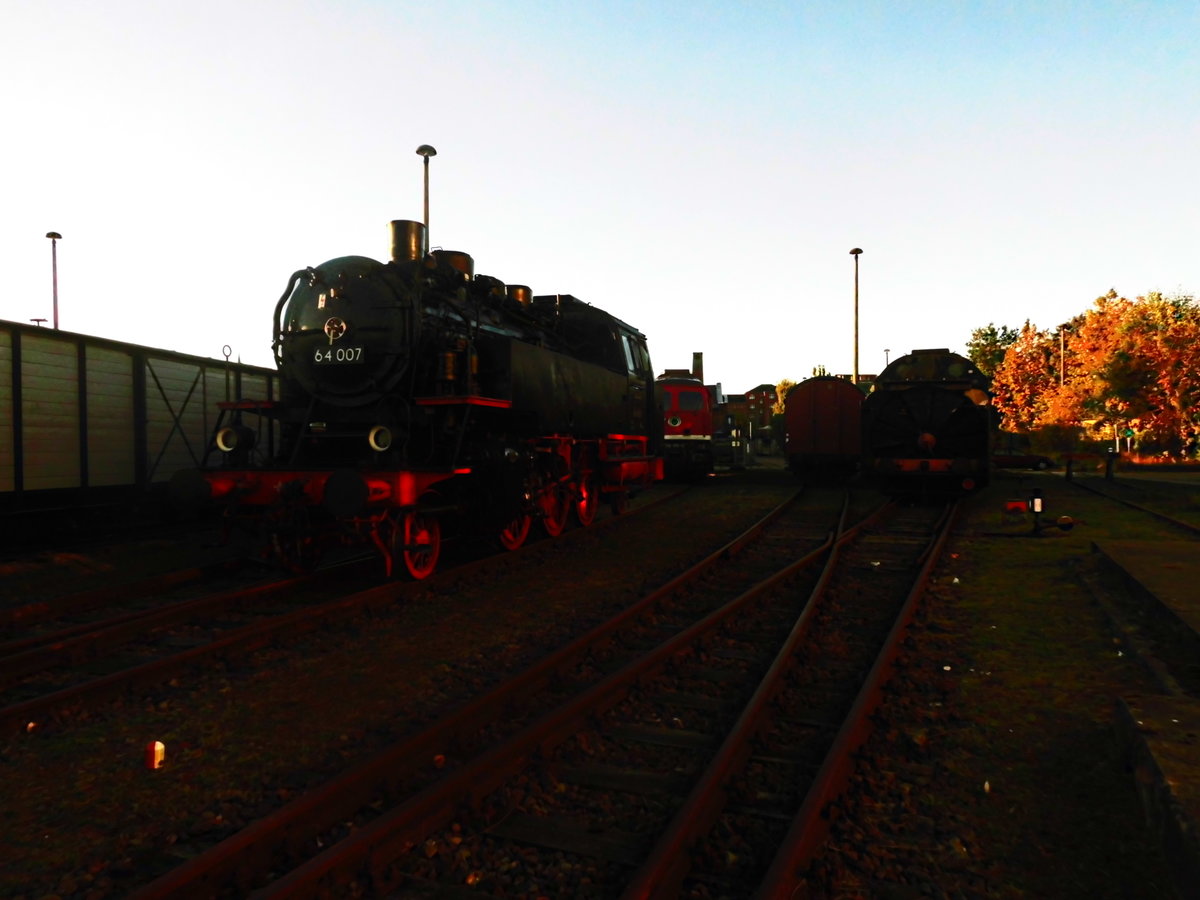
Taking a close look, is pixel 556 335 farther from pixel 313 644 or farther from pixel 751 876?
pixel 751 876

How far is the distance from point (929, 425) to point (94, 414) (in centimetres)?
1348

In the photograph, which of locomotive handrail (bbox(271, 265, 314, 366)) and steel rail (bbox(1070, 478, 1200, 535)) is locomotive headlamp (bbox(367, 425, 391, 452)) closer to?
locomotive handrail (bbox(271, 265, 314, 366))

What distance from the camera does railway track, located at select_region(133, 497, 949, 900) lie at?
2.52 meters

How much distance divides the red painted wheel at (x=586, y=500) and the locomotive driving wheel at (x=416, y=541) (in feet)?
11.3

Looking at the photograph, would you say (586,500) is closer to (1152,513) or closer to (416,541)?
(416,541)

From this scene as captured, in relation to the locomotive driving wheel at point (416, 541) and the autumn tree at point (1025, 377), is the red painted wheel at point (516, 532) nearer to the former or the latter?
the locomotive driving wheel at point (416, 541)

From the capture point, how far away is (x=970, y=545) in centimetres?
977

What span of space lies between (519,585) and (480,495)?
118cm

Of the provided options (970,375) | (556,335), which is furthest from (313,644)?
(970,375)

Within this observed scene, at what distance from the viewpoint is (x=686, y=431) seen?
67.4 feet

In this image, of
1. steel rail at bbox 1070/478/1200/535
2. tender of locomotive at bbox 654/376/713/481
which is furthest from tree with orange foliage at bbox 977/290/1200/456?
tender of locomotive at bbox 654/376/713/481

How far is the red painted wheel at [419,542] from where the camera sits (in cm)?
678

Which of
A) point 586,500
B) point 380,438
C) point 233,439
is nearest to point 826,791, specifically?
point 380,438

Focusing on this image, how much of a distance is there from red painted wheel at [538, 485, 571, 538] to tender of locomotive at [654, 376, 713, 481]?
9886 millimetres
